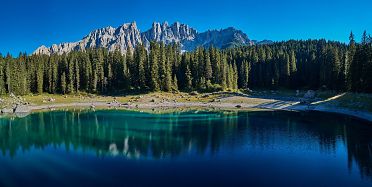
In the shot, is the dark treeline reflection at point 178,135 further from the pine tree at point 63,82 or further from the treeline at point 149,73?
the pine tree at point 63,82

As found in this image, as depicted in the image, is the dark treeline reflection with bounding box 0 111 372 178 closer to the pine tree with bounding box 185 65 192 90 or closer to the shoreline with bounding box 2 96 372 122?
the shoreline with bounding box 2 96 372 122

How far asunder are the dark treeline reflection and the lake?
0.14 metres

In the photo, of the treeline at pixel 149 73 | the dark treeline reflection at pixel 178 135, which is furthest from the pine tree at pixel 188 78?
the dark treeline reflection at pixel 178 135

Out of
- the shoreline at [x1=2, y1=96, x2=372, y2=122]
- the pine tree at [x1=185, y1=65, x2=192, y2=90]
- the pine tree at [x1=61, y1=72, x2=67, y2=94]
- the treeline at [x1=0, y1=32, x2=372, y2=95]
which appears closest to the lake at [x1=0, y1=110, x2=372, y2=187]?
the shoreline at [x1=2, y1=96, x2=372, y2=122]

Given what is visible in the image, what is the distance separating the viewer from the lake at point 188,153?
31547 mm

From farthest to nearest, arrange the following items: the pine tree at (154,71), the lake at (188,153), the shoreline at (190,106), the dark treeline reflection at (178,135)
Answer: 1. the pine tree at (154,71)
2. the shoreline at (190,106)
3. the dark treeline reflection at (178,135)
4. the lake at (188,153)

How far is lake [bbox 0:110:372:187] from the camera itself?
104 feet

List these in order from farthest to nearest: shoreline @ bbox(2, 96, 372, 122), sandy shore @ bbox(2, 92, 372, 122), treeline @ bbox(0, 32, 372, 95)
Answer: treeline @ bbox(0, 32, 372, 95)
sandy shore @ bbox(2, 92, 372, 122)
shoreline @ bbox(2, 96, 372, 122)

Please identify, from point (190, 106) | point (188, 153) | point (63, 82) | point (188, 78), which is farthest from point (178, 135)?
point (63, 82)

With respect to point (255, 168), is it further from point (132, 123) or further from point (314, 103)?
point (314, 103)

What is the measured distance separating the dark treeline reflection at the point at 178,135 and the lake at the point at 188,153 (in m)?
0.14

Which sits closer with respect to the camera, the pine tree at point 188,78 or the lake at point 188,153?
the lake at point 188,153

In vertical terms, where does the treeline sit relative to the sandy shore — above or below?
above

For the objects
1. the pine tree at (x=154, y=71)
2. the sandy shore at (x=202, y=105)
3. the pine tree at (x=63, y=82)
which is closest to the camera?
the sandy shore at (x=202, y=105)
